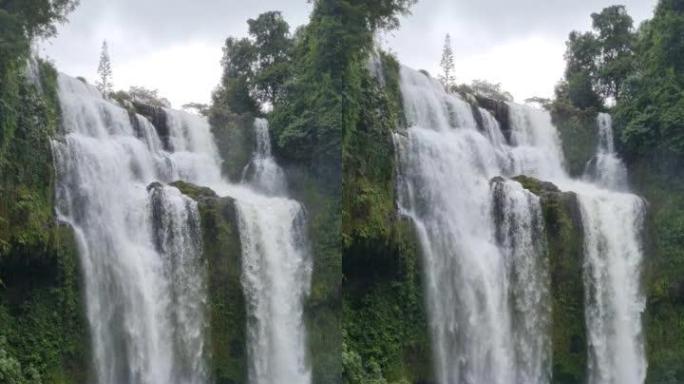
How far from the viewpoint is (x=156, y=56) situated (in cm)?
462

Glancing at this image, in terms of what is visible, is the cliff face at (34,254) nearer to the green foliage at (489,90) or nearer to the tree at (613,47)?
the green foliage at (489,90)

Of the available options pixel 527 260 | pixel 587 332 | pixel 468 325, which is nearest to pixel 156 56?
pixel 468 325

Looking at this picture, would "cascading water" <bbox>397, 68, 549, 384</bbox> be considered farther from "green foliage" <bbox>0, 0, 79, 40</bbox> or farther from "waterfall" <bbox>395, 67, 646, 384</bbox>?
"green foliage" <bbox>0, 0, 79, 40</bbox>

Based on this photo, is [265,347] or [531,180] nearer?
[265,347]

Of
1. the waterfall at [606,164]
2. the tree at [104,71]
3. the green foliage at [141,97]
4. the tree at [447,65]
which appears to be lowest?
the waterfall at [606,164]

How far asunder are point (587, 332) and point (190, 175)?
137 inches

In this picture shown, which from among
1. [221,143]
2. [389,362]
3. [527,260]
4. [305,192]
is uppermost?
[221,143]

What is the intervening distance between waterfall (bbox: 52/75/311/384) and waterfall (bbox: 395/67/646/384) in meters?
1.23

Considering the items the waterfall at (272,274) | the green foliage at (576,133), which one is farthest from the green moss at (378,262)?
the green foliage at (576,133)

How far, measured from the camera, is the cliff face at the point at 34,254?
4168 mm

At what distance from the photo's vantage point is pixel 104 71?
4.62 meters

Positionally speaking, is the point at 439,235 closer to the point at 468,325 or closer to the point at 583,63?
the point at 468,325

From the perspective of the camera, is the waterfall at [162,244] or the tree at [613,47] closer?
the waterfall at [162,244]

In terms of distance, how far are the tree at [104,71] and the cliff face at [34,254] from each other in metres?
0.26
